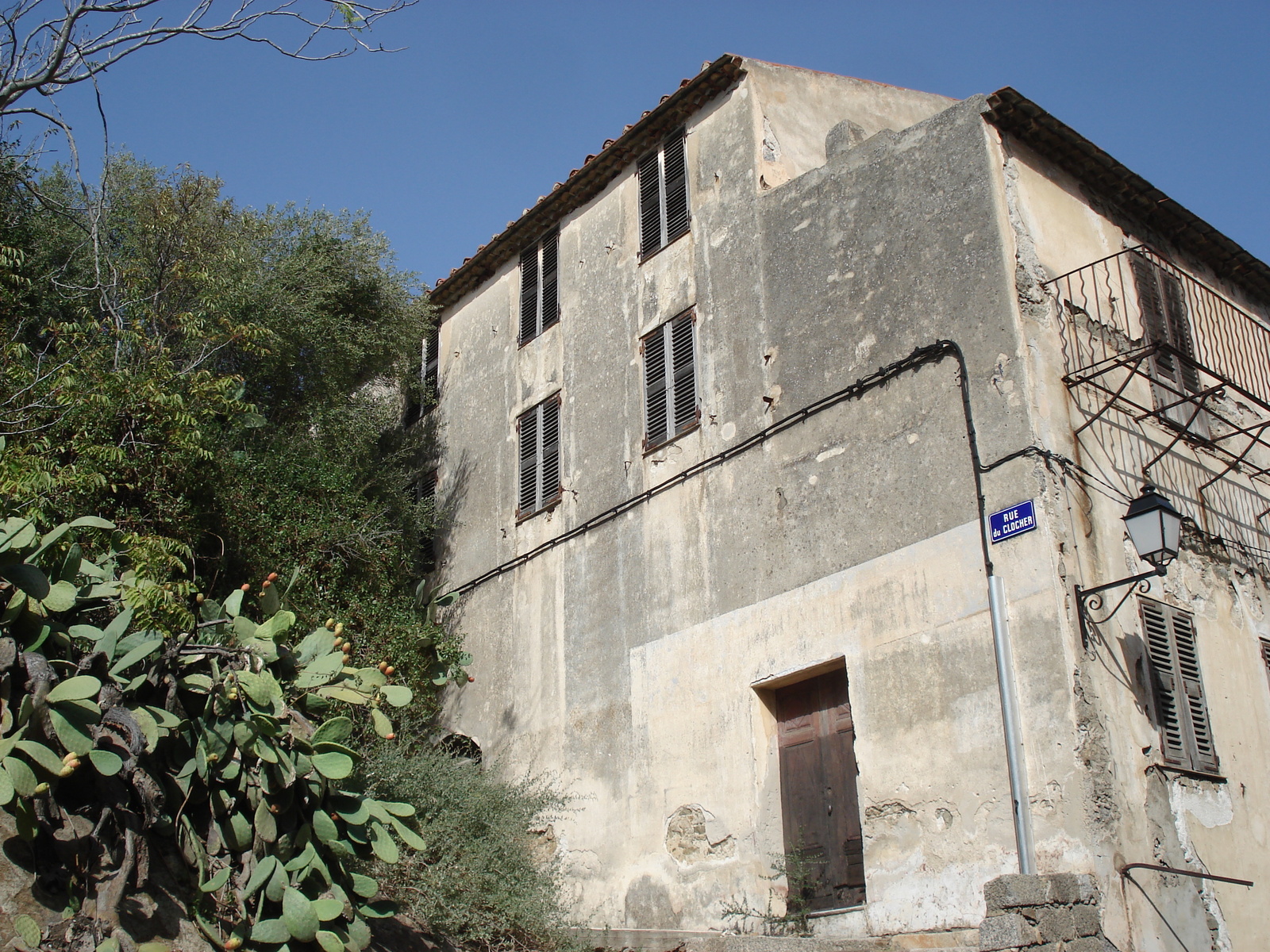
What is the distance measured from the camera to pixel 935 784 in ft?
29.8

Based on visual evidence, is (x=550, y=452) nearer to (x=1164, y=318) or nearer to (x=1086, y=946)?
(x=1164, y=318)

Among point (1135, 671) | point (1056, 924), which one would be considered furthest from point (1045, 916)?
point (1135, 671)

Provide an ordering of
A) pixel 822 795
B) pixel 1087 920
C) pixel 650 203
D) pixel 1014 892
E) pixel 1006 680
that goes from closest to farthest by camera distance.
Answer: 1. pixel 1087 920
2. pixel 1014 892
3. pixel 1006 680
4. pixel 822 795
5. pixel 650 203

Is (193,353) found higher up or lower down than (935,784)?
higher up

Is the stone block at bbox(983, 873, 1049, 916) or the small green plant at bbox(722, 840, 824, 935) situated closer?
the stone block at bbox(983, 873, 1049, 916)

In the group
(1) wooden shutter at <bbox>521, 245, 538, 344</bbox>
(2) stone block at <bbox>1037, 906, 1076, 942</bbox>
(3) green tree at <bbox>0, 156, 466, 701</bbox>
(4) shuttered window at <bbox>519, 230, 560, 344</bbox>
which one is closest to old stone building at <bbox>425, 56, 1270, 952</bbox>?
(2) stone block at <bbox>1037, 906, 1076, 942</bbox>

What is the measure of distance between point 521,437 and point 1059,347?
7.19 metres

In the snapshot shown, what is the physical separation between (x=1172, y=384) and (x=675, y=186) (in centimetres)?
589

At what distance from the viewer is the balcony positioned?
9992mm

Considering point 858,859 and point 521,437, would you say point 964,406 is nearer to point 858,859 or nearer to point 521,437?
point 858,859

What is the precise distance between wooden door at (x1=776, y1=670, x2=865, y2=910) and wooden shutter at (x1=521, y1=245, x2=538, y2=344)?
6.74 m

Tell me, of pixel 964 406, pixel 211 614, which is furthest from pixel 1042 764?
pixel 211 614

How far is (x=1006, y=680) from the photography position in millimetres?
8742

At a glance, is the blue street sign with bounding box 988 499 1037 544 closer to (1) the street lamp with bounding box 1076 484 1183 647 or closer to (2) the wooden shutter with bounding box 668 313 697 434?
(1) the street lamp with bounding box 1076 484 1183 647
